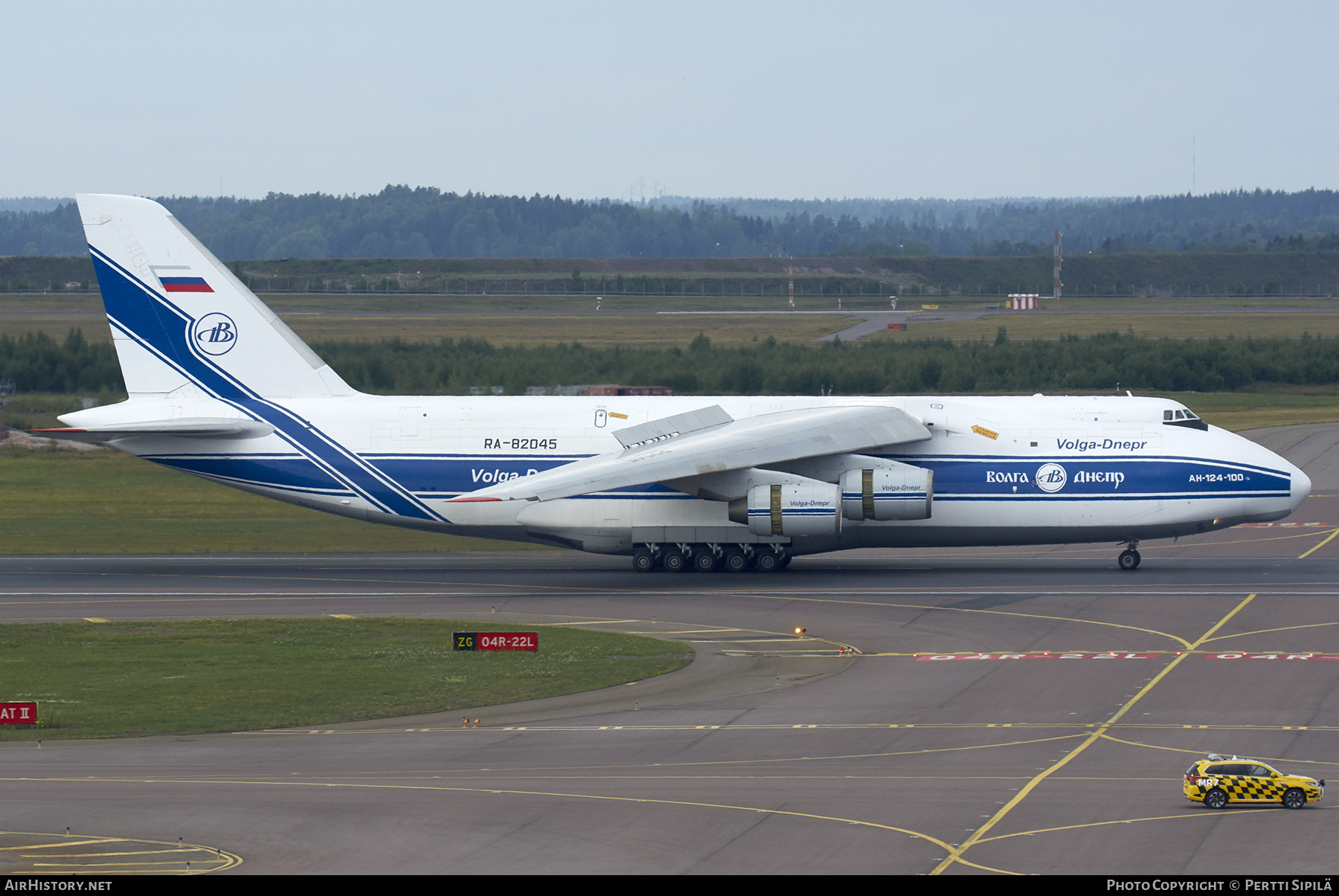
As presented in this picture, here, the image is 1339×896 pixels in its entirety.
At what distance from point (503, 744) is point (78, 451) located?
41.8 m

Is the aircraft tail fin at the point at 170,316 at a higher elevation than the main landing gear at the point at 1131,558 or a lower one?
higher

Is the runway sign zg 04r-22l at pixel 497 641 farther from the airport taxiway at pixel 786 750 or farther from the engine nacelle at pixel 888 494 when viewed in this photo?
the engine nacelle at pixel 888 494

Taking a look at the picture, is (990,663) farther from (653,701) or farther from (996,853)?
(996,853)

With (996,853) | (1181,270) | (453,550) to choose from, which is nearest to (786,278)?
(1181,270)

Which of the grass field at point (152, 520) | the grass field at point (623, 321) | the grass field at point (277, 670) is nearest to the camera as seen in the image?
the grass field at point (277, 670)

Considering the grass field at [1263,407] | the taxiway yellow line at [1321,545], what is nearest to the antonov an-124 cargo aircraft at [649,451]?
the taxiway yellow line at [1321,545]

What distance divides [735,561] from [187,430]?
46.6 ft

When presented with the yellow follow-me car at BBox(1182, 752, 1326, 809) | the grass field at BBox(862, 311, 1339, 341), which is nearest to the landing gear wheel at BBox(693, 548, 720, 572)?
the yellow follow-me car at BBox(1182, 752, 1326, 809)

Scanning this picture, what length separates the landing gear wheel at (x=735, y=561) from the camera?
38.9m

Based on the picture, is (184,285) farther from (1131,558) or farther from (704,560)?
(1131,558)

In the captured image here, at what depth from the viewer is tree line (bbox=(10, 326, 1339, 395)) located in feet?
211

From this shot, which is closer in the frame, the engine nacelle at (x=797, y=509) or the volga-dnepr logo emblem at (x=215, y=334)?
the engine nacelle at (x=797, y=509)

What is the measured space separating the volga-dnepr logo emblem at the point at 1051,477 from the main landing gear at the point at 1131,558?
2.55 meters

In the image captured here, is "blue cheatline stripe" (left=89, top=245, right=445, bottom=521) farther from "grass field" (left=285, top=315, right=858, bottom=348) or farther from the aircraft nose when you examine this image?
"grass field" (left=285, top=315, right=858, bottom=348)
